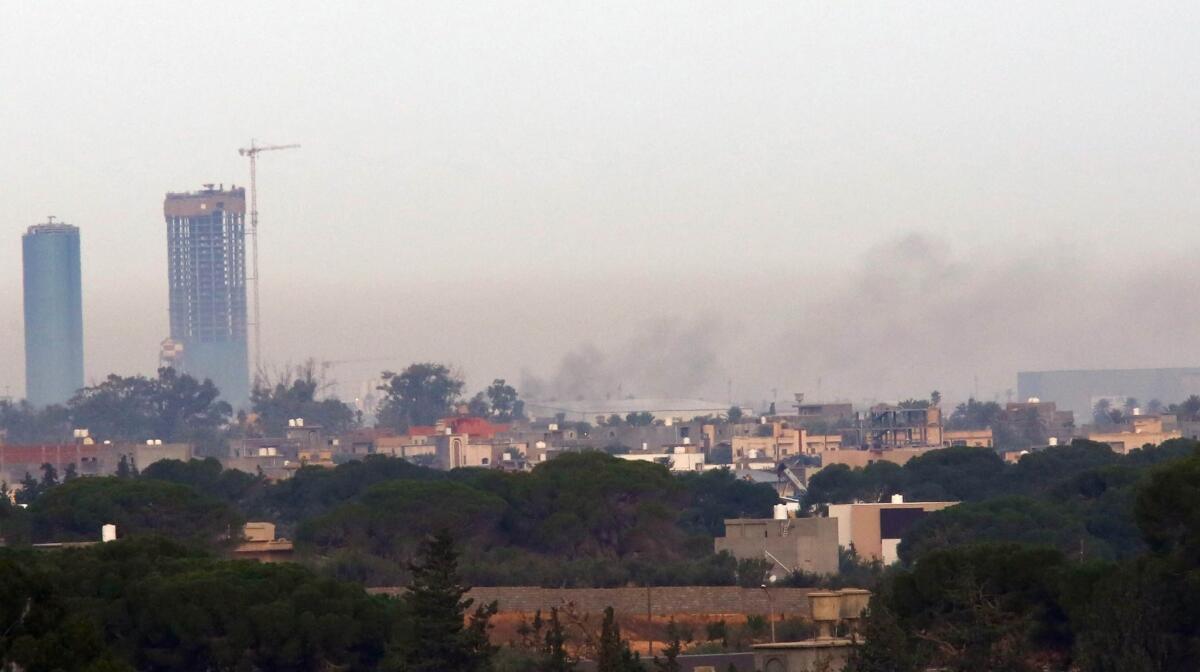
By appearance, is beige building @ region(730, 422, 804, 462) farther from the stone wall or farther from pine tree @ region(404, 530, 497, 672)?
pine tree @ region(404, 530, 497, 672)

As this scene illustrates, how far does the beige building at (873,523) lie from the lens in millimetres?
81062

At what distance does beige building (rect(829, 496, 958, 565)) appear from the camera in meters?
81.1

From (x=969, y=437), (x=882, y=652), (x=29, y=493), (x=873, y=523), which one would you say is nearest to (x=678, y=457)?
(x=969, y=437)

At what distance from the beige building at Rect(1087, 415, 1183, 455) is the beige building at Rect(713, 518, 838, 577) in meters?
59.3

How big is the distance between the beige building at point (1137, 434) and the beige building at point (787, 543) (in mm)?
59295

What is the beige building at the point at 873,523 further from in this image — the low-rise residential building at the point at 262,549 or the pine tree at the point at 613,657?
the pine tree at the point at 613,657

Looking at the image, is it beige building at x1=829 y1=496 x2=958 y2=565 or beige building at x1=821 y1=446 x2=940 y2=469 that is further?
beige building at x1=821 y1=446 x2=940 y2=469

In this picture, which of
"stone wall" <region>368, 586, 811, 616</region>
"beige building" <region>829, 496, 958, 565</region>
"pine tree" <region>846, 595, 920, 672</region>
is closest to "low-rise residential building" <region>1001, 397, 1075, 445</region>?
"beige building" <region>829, 496, 958, 565</region>

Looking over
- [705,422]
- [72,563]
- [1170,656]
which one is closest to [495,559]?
[72,563]

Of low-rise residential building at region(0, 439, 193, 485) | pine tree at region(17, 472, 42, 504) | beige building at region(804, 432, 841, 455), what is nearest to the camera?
pine tree at region(17, 472, 42, 504)

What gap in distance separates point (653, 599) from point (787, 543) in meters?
13.8

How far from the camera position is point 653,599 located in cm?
5906

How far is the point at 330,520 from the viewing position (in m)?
72.1

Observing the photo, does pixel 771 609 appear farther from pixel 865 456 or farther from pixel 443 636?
pixel 865 456
